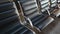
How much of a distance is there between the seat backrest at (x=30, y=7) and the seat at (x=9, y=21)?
51 centimetres

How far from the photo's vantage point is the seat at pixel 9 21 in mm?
2242

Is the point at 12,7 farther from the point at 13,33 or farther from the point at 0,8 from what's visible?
the point at 13,33

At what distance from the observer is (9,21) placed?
2436 millimetres

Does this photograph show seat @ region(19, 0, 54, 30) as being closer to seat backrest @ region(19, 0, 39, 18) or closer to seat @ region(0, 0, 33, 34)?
seat backrest @ region(19, 0, 39, 18)

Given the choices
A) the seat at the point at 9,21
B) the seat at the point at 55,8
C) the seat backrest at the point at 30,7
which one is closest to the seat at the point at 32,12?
the seat backrest at the point at 30,7

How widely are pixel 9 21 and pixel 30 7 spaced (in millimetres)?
1278

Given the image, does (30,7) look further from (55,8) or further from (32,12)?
(55,8)

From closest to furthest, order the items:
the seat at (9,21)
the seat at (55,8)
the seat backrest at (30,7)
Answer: the seat at (9,21), the seat backrest at (30,7), the seat at (55,8)

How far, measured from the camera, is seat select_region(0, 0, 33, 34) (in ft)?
7.36

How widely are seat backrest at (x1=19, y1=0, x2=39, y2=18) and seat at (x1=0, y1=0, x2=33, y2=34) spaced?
20.0 inches

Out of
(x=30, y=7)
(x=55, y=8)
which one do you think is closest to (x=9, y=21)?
(x=30, y=7)

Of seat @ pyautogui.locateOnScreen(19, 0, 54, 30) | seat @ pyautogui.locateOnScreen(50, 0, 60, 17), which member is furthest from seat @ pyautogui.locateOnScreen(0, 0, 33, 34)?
seat @ pyautogui.locateOnScreen(50, 0, 60, 17)

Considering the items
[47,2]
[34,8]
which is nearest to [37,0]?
[34,8]

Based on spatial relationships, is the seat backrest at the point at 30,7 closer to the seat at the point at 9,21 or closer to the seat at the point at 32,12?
the seat at the point at 32,12
